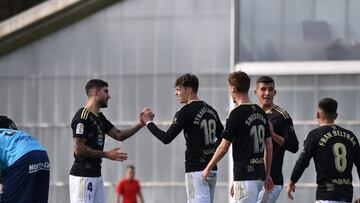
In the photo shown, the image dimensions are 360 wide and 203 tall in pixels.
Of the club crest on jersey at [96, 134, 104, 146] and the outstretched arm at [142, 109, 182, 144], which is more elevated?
the outstretched arm at [142, 109, 182, 144]

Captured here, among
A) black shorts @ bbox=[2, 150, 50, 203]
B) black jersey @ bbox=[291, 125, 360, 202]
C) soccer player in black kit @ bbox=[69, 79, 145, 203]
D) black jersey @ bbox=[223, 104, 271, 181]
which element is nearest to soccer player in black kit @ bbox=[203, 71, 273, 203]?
black jersey @ bbox=[223, 104, 271, 181]

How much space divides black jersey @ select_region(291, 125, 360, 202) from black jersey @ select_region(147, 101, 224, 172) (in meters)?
1.49

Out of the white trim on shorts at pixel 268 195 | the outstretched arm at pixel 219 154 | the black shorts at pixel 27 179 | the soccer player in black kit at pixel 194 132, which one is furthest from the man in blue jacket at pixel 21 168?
the white trim on shorts at pixel 268 195

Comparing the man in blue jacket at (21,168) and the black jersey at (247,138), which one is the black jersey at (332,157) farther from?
the man in blue jacket at (21,168)

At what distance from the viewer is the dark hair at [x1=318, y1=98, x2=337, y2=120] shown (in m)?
12.9

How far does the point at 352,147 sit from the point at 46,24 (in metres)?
10.9

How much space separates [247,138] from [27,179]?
279cm

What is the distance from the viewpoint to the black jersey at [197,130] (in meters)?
14.0

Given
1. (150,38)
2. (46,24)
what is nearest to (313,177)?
(150,38)

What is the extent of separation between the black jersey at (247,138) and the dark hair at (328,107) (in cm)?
70

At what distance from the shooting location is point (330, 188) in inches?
515

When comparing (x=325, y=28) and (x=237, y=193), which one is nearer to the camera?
(x=237, y=193)

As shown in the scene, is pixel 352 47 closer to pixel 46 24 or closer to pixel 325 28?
pixel 325 28

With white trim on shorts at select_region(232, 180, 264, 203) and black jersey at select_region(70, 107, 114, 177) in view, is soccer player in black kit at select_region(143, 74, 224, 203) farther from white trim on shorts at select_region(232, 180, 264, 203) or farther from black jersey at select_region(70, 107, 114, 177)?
white trim on shorts at select_region(232, 180, 264, 203)
